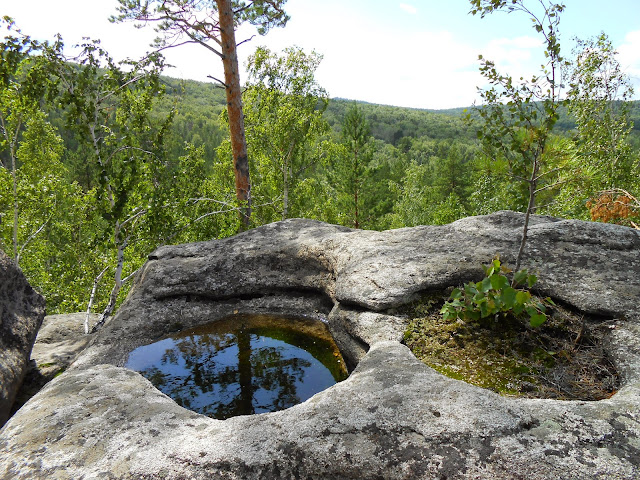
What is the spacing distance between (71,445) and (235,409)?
1.79m

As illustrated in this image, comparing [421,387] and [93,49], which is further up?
[93,49]

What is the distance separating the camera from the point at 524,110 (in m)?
4.11

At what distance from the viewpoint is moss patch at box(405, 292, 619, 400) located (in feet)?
11.6

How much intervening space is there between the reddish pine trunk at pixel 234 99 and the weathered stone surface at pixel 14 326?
5015 mm

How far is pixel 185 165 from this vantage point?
9.09 meters

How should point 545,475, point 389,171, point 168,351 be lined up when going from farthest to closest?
point 389,171
point 168,351
point 545,475

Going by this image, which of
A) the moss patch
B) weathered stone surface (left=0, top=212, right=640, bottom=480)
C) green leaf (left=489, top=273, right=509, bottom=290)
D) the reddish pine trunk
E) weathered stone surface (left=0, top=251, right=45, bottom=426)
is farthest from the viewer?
the reddish pine trunk

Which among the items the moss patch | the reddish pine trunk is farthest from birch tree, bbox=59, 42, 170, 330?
the moss patch

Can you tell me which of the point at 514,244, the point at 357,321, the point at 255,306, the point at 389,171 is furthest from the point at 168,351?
the point at 389,171

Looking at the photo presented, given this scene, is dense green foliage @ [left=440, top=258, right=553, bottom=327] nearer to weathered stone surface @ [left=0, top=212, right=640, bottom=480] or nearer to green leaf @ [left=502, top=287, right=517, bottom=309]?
green leaf @ [left=502, top=287, right=517, bottom=309]

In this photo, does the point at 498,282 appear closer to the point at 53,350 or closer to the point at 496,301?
the point at 496,301

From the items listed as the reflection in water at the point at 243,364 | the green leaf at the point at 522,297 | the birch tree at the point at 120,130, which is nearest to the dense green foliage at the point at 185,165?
the birch tree at the point at 120,130

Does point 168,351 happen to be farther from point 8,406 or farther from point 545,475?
point 545,475

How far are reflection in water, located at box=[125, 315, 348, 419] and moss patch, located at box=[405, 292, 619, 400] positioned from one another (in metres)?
1.33
